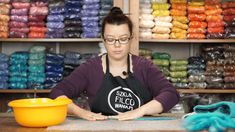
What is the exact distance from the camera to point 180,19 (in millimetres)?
3562

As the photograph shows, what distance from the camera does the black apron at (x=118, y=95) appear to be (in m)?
2.18

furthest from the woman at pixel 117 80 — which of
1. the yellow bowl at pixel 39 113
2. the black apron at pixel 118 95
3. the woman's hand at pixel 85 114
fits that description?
the yellow bowl at pixel 39 113

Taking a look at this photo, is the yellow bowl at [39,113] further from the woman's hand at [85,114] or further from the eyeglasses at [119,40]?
the eyeglasses at [119,40]

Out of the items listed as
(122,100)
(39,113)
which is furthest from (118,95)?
(39,113)

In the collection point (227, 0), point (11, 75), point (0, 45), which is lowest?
point (11, 75)

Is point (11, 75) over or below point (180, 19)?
below

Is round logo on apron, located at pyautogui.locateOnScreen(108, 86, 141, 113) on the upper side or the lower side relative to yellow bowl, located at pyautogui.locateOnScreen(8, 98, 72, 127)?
lower

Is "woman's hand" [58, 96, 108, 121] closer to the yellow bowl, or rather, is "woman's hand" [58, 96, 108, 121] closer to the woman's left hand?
the woman's left hand

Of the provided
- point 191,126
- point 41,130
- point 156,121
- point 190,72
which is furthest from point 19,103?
point 190,72

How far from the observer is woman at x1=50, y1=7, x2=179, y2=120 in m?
2.19

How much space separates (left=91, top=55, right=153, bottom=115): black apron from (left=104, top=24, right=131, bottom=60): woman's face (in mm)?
134

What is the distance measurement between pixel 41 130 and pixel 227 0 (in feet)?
8.88

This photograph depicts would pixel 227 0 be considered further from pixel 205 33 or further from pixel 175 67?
pixel 175 67

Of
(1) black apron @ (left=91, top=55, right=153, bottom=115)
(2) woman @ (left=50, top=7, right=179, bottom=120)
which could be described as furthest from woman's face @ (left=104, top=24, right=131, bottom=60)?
(1) black apron @ (left=91, top=55, right=153, bottom=115)
